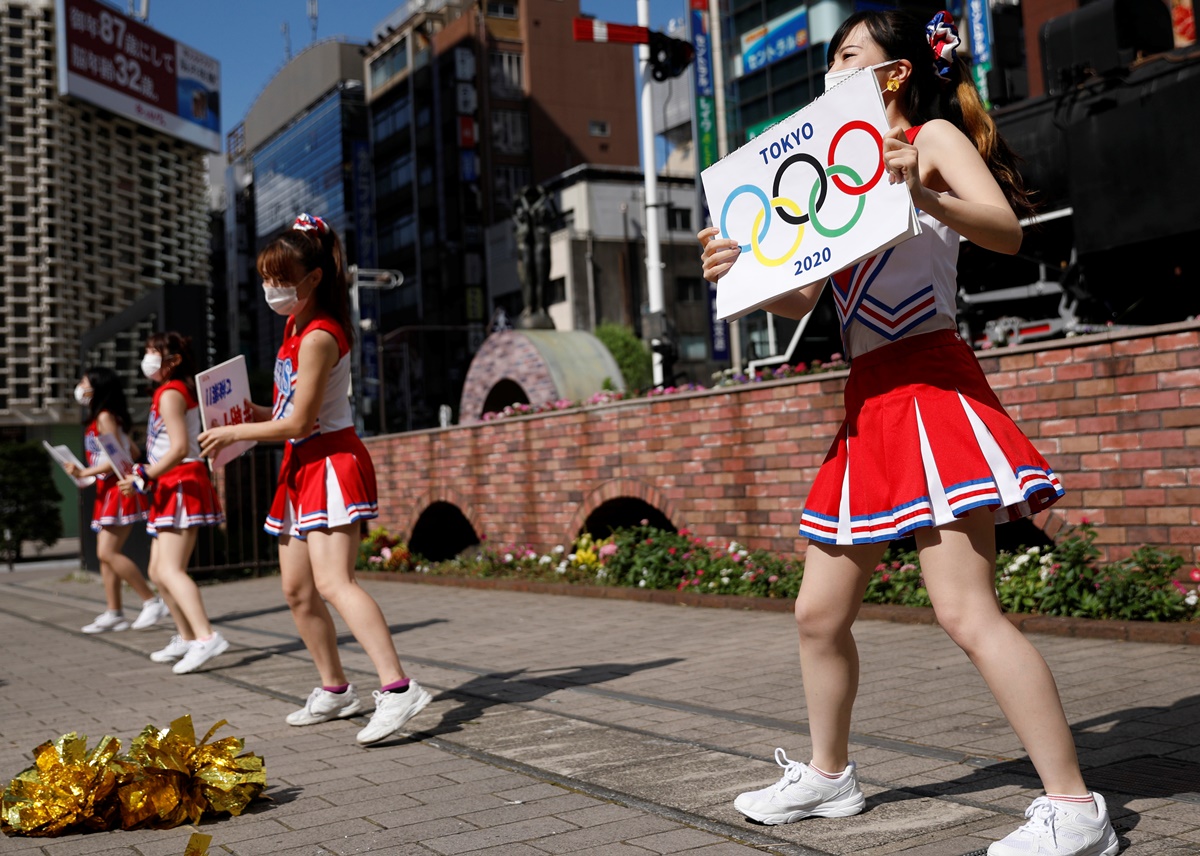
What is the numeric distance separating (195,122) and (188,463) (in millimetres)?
79632

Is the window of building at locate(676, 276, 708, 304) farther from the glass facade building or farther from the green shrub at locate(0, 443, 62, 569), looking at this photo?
the green shrub at locate(0, 443, 62, 569)

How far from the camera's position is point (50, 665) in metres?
7.91

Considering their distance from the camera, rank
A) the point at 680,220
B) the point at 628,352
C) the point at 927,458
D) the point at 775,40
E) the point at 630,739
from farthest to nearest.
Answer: the point at 680,220 < the point at 628,352 < the point at 775,40 < the point at 630,739 < the point at 927,458

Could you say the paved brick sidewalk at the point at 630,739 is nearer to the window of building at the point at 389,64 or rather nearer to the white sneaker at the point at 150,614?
the white sneaker at the point at 150,614

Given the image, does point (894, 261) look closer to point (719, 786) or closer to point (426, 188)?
point (719, 786)

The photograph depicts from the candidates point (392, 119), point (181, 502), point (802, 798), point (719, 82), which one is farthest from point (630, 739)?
point (392, 119)

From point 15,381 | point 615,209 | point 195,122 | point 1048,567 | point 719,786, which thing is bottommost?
point 719,786

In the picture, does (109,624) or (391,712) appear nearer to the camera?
(391,712)

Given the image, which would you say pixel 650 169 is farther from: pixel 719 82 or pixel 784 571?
pixel 719 82

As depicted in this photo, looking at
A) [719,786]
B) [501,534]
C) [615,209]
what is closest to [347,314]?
[719,786]

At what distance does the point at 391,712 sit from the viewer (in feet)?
15.6

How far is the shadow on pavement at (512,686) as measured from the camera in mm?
5281

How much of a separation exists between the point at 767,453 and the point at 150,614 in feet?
16.4

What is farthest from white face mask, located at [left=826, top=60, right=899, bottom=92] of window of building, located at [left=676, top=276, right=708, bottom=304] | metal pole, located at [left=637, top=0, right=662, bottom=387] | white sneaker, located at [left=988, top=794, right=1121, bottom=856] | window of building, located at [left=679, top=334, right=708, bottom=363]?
window of building, located at [left=676, top=276, right=708, bottom=304]
